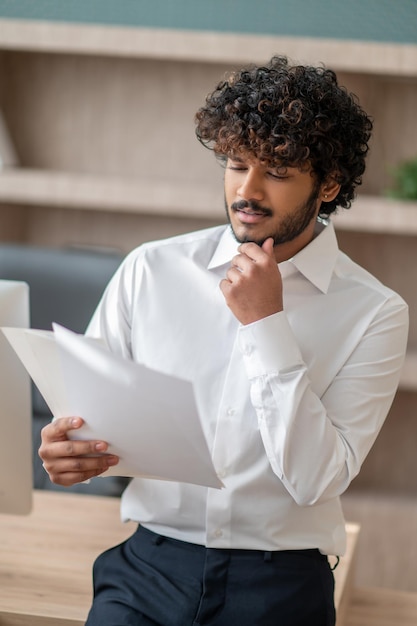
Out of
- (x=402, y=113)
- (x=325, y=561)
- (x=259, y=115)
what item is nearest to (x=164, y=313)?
(x=259, y=115)

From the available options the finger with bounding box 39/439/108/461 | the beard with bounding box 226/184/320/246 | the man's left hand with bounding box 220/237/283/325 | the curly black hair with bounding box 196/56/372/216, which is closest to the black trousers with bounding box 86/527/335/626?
the finger with bounding box 39/439/108/461

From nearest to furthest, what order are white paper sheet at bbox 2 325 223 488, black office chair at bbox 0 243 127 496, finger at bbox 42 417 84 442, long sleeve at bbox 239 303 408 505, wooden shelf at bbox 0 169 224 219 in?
white paper sheet at bbox 2 325 223 488, finger at bbox 42 417 84 442, long sleeve at bbox 239 303 408 505, black office chair at bbox 0 243 127 496, wooden shelf at bbox 0 169 224 219

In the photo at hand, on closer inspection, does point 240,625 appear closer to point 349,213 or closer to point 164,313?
point 164,313

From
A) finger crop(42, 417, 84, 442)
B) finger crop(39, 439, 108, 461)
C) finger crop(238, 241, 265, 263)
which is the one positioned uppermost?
finger crop(238, 241, 265, 263)

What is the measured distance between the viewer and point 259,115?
1.49 meters

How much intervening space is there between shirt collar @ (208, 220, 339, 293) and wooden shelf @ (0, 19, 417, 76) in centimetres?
148

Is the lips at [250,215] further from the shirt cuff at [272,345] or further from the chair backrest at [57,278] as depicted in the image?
the chair backrest at [57,278]

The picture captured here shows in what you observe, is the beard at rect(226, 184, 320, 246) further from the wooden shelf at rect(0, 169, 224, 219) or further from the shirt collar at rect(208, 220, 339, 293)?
the wooden shelf at rect(0, 169, 224, 219)

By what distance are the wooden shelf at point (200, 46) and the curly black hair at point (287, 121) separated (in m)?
1.41

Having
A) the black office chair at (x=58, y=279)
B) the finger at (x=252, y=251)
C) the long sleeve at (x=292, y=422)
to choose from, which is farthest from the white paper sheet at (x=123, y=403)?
the black office chair at (x=58, y=279)

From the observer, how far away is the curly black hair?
57.8 inches

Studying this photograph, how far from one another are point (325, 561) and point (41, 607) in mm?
463

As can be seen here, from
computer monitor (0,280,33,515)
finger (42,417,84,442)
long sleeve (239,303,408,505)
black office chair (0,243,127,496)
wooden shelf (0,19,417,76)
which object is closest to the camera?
finger (42,417,84,442)

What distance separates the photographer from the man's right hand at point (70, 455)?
1.32 m
